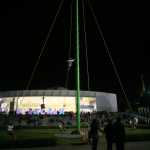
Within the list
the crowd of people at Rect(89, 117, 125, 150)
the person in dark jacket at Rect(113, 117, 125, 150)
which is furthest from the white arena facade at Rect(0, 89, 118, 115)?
the person in dark jacket at Rect(113, 117, 125, 150)

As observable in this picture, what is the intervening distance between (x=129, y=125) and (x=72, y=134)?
19472 mm

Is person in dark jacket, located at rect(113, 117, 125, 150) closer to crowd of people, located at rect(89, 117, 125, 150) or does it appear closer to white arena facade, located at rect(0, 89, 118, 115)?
crowd of people, located at rect(89, 117, 125, 150)

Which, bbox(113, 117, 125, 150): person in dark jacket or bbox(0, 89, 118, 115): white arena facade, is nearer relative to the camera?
bbox(113, 117, 125, 150): person in dark jacket

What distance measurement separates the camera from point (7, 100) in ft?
251

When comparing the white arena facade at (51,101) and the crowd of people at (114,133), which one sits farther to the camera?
the white arena facade at (51,101)

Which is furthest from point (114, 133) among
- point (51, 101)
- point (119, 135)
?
point (51, 101)

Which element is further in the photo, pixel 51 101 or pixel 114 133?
pixel 51 101

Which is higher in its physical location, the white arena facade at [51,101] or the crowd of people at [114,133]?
the white arena facade at [51,101]

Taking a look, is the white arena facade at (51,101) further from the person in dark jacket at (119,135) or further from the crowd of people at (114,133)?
the person in dark jacket at (119,135)

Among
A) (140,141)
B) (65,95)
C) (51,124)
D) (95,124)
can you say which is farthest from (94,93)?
(95,124)

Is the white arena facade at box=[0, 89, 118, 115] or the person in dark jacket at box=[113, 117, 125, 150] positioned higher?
the white arena facade at box=[0, 89, 118, 115]

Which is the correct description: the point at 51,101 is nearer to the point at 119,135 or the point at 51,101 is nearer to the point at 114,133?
the point at 114,133

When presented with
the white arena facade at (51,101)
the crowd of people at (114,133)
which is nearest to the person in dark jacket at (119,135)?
the crowd of people at (114,133)

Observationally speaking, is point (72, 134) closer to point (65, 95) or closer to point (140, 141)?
point (140, 141)
